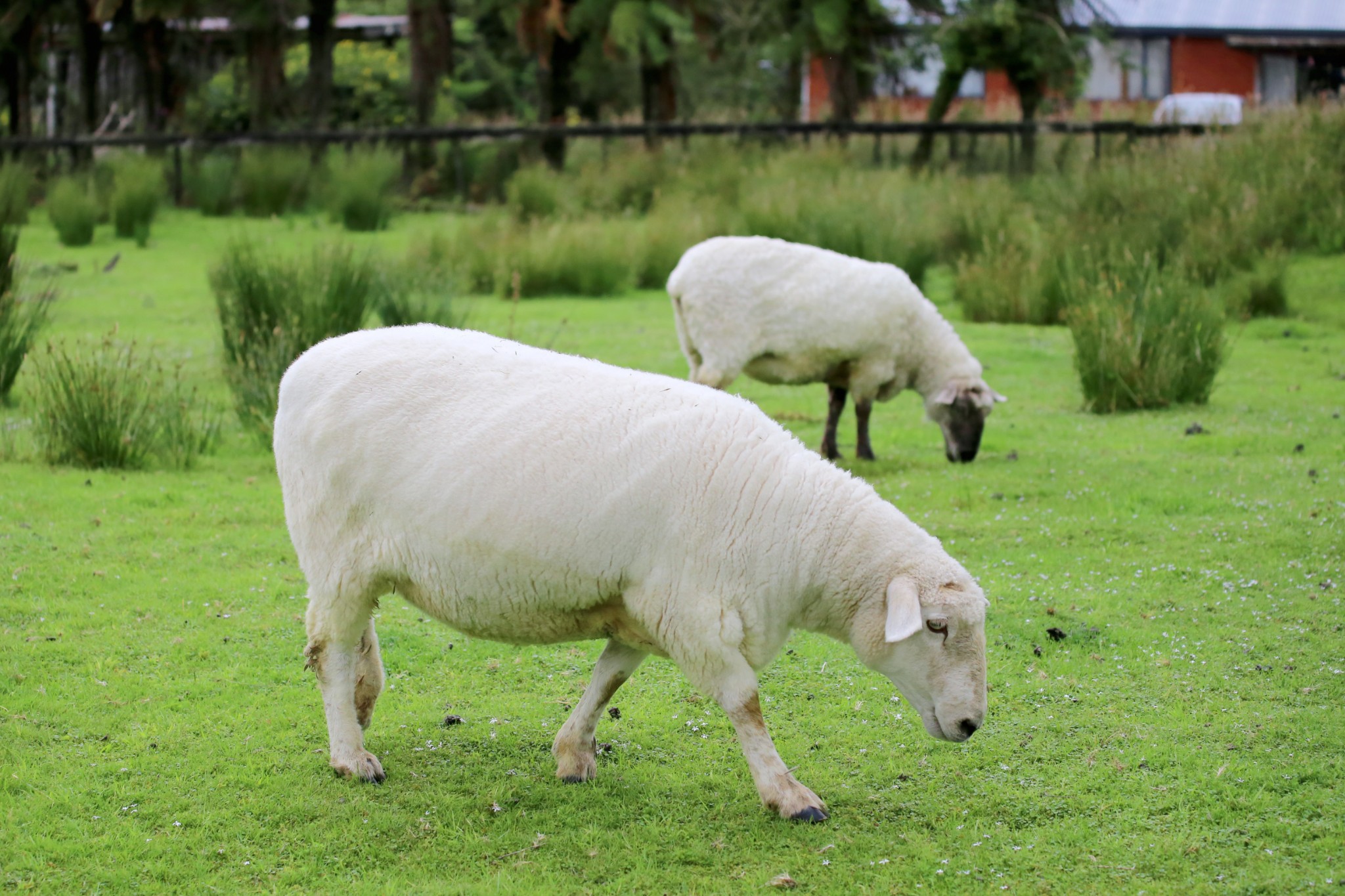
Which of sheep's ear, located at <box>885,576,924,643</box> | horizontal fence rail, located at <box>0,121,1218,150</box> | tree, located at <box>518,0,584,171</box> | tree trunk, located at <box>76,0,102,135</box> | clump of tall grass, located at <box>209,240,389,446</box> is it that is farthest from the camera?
tree trunk, located at <box>76,0,102,135</box>

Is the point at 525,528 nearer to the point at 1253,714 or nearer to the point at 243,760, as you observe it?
the point at 243,760

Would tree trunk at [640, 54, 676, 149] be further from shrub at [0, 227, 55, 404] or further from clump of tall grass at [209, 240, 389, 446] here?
shrub at [0, 227, 55, 404]

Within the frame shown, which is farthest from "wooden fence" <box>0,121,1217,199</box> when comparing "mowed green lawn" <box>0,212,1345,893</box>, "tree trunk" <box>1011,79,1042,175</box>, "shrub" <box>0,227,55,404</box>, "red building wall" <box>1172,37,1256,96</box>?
"red building wall" <box>1172,37,1256,96</box>

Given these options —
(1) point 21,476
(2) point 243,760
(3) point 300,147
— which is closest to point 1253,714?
(2) point 243,760

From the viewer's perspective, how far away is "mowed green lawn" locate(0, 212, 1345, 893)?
12.3 ft

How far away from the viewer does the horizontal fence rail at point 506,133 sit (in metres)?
21.1

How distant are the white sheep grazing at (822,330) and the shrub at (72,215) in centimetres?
1181

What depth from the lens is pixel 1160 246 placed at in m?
13.1

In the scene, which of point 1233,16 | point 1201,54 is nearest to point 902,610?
point 1201,54

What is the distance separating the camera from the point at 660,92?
2530cm

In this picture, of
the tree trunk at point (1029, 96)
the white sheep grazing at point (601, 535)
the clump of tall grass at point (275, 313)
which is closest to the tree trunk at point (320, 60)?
the tree trunk at point (1029, 96)

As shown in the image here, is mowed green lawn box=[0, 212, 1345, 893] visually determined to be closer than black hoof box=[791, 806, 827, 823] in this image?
Yes

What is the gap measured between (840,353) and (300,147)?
15.4 metres

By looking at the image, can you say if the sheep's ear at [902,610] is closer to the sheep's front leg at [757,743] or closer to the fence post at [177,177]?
the sheep's front leg at [757,743]
